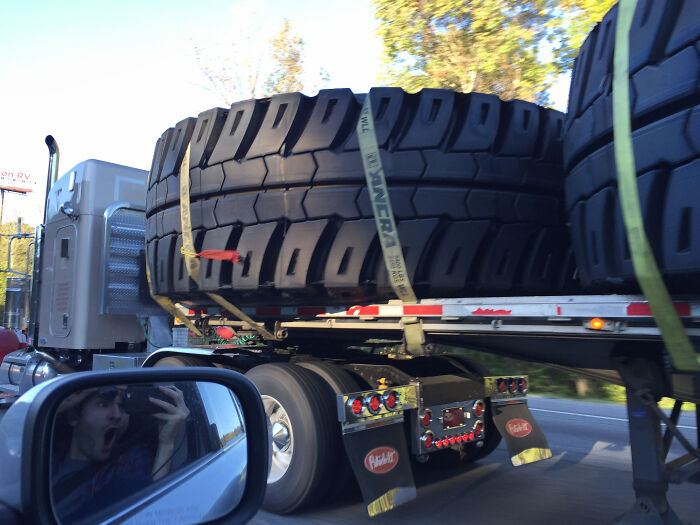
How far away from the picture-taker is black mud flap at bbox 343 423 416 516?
12.2 feet

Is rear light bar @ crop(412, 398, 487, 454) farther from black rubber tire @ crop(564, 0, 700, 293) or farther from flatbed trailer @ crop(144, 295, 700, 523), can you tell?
black rubber tire @ crop(564, 0, 700, 293)

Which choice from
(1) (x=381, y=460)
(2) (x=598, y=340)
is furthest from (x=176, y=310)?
(2) (x=598, y=340)

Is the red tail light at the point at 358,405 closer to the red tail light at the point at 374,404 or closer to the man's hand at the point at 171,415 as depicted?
the red tail light at the point at 374,404

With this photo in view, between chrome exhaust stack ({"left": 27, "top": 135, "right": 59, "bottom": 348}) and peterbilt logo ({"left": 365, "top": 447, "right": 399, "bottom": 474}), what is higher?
chrome exhaust stack ({"left": 27, "top": 135, "right": 59, "bottom": 348})

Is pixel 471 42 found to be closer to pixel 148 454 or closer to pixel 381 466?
pixel 381 466

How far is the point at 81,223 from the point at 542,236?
5.18 meters

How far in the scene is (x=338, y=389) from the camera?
13.5ft

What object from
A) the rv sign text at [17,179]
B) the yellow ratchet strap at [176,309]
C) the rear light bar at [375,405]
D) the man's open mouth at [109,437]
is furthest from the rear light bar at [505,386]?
the rv sign text at [17,179]

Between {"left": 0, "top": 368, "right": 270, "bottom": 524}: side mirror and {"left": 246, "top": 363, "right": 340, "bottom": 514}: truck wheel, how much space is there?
2.16 metres

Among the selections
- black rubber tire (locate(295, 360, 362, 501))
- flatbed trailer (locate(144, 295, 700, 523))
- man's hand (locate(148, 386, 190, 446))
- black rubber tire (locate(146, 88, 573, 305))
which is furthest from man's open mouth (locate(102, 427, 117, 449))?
black rubber tire (locate(295, 360, 362, 501))

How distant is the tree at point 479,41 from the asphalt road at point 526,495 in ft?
24.2

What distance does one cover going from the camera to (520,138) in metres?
3.74

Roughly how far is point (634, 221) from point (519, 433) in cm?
269

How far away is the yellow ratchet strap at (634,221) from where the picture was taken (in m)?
2.42
